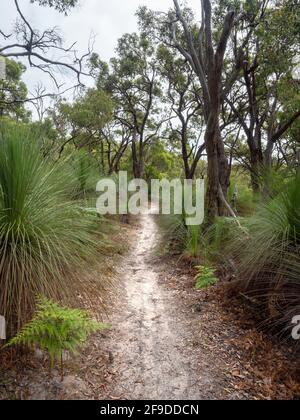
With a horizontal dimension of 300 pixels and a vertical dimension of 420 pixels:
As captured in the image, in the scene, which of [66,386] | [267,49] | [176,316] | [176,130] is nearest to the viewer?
[66,386]

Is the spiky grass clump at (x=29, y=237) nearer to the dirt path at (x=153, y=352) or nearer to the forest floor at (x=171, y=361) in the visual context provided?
the forest floor at (x=171, y=361)

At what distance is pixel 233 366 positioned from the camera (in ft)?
7.89

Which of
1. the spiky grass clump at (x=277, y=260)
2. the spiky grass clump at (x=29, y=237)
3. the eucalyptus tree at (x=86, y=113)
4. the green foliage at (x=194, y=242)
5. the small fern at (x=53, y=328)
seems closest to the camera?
the small fern at (x=53, y=328)

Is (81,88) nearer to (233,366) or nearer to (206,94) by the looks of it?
(206,94)

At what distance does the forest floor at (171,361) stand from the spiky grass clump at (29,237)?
20.9 inches

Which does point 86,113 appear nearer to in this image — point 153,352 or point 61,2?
point 61,2

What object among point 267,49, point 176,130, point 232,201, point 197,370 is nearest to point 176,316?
point 197,370

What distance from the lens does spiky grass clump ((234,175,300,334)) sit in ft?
8.69

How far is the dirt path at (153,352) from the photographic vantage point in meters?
2.13

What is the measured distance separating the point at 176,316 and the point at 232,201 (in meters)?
5.04

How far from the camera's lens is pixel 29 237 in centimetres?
220

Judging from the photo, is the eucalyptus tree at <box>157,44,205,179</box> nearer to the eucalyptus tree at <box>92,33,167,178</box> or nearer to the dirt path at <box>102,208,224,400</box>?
the eucalyptus tree at <box>92,33,167,178</box>

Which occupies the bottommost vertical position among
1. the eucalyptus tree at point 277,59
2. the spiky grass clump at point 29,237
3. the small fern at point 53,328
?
the small fern at point 53,328

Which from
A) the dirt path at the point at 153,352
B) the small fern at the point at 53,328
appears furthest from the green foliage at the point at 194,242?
the small fern at the point at 53,328
